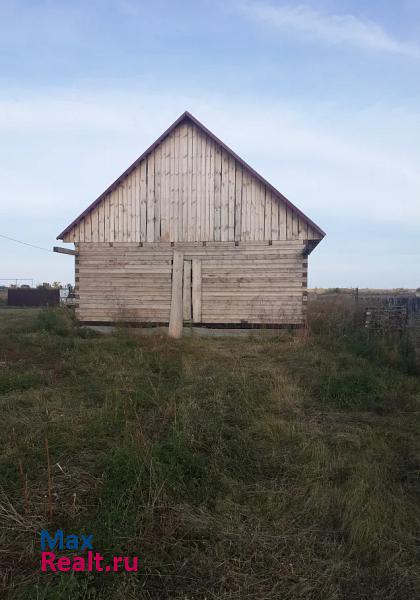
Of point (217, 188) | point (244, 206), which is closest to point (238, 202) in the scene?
point (244, 206)

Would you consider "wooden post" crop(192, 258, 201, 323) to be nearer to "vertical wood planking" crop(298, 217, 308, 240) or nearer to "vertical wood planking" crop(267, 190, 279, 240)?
"vertical wood planking" crop(267, 190, 279, 240)

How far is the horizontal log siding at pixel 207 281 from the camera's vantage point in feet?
39.7

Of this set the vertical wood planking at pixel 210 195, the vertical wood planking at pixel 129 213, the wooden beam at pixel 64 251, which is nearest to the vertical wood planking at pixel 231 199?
the vertical wood planking at pixel 210 195

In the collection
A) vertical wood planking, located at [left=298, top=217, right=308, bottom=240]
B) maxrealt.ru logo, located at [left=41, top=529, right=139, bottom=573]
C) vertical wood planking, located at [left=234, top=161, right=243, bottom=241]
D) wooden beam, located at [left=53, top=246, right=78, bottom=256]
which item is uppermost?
vertical wood planking, located at [left=234, top=161, right=243, bottom=241]

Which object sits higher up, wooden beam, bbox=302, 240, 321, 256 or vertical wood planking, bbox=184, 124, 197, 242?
vertical wood planking, bbox=184, 124, 197, 242

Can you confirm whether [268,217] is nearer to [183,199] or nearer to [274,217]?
[274,217]

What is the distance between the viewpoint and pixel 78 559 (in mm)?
2549

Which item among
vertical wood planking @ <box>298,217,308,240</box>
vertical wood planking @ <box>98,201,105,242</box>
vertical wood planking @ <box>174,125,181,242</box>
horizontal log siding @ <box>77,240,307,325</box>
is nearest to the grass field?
horizontal log siding @ <box>77,240,307,325</box>

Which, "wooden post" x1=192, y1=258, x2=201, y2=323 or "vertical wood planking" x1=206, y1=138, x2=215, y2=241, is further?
"wooden post" x1=192, y1=258, x2=201, y2=323

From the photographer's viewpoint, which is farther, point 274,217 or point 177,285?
point 177,285

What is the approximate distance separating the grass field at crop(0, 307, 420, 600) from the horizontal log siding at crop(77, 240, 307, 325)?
17.4 ft

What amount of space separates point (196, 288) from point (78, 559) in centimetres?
1007

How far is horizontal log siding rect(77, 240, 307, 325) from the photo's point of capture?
12.1 metres

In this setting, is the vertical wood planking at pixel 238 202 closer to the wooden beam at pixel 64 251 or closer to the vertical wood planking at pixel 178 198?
the vertical wood planking at pixel 178 198
